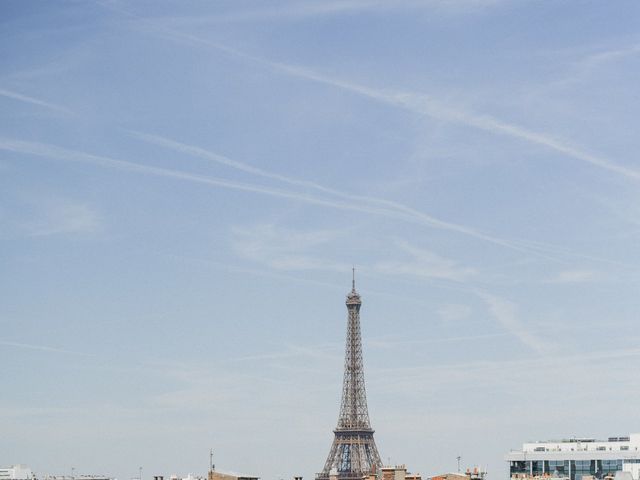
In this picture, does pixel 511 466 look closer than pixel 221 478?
No

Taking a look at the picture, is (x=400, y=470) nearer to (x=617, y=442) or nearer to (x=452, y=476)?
(x=452, y=476)

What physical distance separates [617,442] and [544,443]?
1041 cm

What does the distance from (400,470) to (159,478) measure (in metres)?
83.0

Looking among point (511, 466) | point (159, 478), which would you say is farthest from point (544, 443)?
point (159, 478)

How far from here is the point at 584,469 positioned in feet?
547

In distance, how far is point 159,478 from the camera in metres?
186

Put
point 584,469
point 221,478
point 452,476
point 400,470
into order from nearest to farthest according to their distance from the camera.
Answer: point 400,470, point 452,476, point 221,478, point 584,469

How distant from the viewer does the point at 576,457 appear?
6663 inches

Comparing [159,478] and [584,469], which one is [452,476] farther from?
[159,478]

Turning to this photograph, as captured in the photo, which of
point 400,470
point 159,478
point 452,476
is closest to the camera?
point 400,470

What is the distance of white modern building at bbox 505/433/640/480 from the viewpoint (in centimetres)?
16400

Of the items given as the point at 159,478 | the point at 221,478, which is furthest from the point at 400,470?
the point at 159,478

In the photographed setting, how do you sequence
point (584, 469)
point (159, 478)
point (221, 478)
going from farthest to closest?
1. point (159, 478)
2. point (584, 469)
3. point (221, 478)

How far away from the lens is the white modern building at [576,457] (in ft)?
538
